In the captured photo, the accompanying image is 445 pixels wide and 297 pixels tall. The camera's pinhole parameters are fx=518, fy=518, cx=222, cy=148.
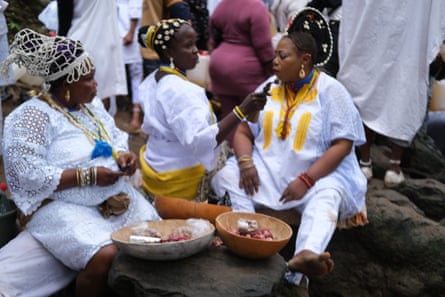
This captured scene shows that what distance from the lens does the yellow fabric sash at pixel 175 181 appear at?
364cm

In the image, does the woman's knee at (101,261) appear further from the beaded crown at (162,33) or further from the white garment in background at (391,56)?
the white garment in background at (391,56)

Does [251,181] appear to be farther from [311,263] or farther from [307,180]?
[311,263]

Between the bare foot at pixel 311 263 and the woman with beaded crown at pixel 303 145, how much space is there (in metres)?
0.50

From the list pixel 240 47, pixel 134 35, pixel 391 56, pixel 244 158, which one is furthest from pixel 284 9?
pixel 244 158

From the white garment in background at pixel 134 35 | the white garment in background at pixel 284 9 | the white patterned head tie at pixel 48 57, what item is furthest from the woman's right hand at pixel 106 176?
the white garment in background at pixel 134 35

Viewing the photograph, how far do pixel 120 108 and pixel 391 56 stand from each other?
4713 millimetres

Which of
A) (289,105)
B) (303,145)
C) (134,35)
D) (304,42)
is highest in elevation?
(304,42)

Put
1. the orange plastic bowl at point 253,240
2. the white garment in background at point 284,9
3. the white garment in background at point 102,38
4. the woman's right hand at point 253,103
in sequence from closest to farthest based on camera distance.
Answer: the orange plastic bowl at point 253,240 < the woman's right hand at point 253,103 < the white garment in background at point 102,38 < the white garment in background at point 284,9

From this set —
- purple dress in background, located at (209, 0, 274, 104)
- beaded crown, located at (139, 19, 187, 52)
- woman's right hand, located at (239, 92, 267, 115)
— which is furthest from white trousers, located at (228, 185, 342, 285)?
purple dress in background, located at (209, 0, 274, 104)

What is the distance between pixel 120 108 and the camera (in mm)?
8141

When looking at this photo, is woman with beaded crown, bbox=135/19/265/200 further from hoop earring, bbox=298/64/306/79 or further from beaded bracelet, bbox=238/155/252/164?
hoop earring, bbox=298/64/306/79

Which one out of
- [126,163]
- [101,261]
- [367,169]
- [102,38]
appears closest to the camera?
[101,261]

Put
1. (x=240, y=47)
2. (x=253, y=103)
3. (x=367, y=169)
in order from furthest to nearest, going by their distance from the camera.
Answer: (x=240, y=47) → (x=367, y=169) → (x=253, y=103)

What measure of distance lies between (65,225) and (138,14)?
4019 mm
